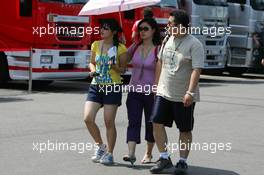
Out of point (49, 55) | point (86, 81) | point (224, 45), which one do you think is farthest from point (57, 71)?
point (224, 45)

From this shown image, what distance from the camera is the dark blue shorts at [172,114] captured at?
7.13m

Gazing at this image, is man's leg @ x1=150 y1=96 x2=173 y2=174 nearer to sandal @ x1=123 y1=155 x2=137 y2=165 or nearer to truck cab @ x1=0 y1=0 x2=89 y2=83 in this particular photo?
sandal @ x1=123 y1=155 x2=137 y2=165

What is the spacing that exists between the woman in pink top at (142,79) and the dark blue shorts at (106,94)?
0.15 meters

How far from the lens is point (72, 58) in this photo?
16.0 meters

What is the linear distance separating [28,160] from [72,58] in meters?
8.42

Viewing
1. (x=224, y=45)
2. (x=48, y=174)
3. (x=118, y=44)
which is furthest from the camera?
(x=224, y=45)

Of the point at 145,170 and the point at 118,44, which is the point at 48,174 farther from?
the point at 118,44

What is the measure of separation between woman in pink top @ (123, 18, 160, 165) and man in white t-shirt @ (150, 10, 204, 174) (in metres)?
0.31

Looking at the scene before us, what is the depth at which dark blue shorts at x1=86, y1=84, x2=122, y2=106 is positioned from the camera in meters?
7.60

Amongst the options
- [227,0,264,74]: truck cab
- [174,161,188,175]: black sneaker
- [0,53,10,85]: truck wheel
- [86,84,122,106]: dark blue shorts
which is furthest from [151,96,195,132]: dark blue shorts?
[227,0,264,74]: truck cab

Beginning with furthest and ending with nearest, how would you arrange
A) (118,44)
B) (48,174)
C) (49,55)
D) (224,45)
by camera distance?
(224,45) → (49,55) → (118,44) → (48,174)

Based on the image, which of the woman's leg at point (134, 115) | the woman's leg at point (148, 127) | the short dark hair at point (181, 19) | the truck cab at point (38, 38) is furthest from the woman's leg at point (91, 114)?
the truck cab at point (38, 38)

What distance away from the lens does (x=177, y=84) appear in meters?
7.11

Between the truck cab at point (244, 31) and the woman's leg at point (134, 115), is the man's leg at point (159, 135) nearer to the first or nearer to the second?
the woman's leg at point (134, 115)
